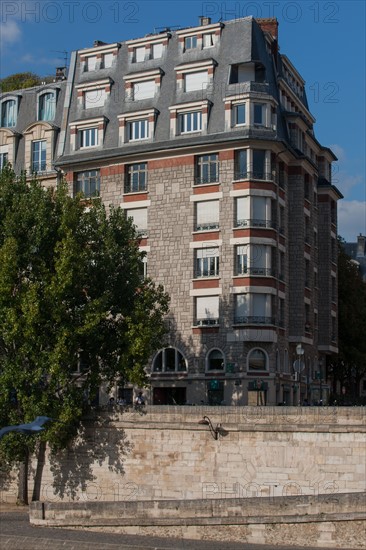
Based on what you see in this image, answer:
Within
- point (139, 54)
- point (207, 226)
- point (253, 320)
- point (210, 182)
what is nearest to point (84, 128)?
point (139, 54)

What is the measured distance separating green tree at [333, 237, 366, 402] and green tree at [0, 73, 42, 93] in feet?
100.0

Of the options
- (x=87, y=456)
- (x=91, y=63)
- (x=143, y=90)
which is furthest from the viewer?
(x=91, y=63)

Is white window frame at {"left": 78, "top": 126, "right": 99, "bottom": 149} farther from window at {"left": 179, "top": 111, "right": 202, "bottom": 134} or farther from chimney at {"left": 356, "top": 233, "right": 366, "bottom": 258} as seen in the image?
chimney at {"left": 356, "top": 233, "right": 366, "bottom": 258}

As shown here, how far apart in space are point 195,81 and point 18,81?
33560mm

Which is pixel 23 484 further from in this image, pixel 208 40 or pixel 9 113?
pixel 9 113

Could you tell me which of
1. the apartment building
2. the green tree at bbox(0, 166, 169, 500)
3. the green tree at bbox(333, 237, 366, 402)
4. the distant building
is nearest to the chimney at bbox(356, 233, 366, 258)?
the distant building

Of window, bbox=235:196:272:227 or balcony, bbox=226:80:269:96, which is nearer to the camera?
window, bbox=235:196:272:227

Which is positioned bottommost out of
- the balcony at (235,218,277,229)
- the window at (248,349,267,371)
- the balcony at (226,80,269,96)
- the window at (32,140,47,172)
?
the window at (248,349,267,371)

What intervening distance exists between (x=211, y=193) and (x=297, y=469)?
2344 centimetres

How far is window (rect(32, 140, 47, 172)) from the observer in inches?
2788

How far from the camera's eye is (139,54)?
225 ft

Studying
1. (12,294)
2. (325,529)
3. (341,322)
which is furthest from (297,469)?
(341,322)

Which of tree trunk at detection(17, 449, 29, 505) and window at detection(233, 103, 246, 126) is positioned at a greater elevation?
window at detection(233, 103, 246, 126)

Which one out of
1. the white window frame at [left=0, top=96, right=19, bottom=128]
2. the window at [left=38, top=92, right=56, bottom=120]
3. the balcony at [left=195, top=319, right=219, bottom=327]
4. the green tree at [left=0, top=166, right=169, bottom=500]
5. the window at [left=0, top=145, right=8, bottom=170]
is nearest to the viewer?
the green tree at [left=0, top=166, right=169, bottom=500]
